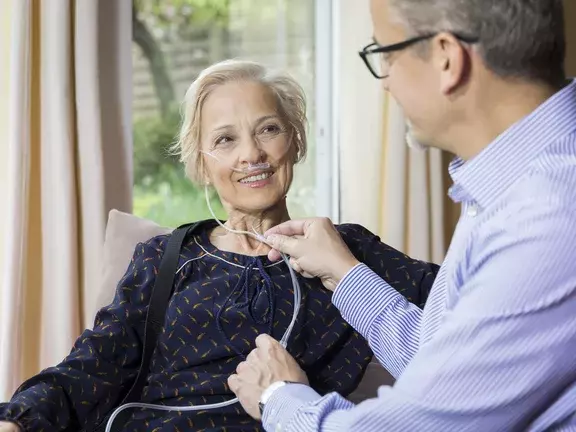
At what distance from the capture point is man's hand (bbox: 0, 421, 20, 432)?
1.45 m

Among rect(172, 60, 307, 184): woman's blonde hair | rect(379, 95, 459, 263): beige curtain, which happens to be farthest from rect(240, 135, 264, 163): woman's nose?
rect(379, 95, 459, 263): beige curtain

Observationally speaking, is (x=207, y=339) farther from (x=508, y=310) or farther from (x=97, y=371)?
(x=508, y=310)

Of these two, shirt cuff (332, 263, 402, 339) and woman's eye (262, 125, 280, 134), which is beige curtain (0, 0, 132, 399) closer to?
woman's eye (262, 125, 280, 134)

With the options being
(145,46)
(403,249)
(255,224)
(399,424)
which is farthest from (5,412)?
(145,46)

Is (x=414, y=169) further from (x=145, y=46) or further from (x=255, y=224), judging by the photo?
(x=255, y=224)

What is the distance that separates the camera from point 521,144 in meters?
1.04

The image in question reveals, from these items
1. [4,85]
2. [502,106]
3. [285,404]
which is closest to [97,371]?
[285,404]

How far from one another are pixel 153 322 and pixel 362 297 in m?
0.48

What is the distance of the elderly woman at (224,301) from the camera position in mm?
1663

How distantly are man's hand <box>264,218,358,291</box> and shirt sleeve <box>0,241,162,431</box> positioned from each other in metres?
0.30

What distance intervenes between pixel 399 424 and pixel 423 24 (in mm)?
507

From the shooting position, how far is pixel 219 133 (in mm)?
1829

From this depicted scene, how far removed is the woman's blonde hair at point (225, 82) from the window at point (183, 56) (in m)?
1.56

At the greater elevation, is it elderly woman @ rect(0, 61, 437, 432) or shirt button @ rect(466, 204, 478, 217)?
shirt button @ rect(466, 204, 478, 217)
